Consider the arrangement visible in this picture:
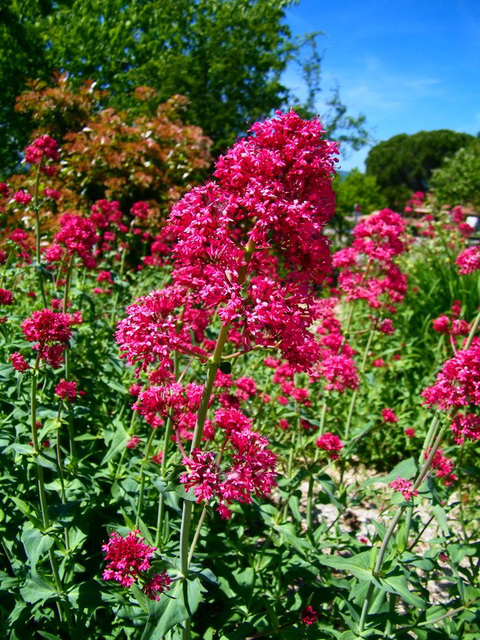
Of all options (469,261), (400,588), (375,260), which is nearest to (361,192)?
(375,260)

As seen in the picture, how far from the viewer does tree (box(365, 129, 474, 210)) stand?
196 ft

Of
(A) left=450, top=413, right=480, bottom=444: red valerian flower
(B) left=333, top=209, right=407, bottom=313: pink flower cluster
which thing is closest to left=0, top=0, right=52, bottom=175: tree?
(B) left=333, top=209, right=407, bottom=313: pink flower cluster

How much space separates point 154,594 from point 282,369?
1850 mm

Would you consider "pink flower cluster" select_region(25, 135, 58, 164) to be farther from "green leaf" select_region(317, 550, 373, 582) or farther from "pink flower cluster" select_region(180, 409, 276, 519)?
"green leaf" select_region(317, 550, 373, 582)

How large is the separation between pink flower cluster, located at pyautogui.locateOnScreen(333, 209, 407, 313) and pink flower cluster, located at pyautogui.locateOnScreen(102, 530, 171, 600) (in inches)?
103

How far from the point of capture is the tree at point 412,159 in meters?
59.8

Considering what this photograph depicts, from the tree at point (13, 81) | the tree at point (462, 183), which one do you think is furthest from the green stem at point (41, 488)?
the tree at point (462, 183)

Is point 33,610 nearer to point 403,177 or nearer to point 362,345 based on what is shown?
point 362,345

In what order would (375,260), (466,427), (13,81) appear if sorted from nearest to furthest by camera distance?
(466,427)
(375,260)
(13,81)

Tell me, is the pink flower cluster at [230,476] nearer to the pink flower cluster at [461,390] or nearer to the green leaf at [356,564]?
the green leaf at [356,564]

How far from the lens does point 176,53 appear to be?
1175 centimetres

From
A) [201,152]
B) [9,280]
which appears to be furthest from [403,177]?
[9,280]

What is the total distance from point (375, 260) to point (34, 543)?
10.4 ft

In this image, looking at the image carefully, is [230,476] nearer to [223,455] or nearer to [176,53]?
[223,455]
